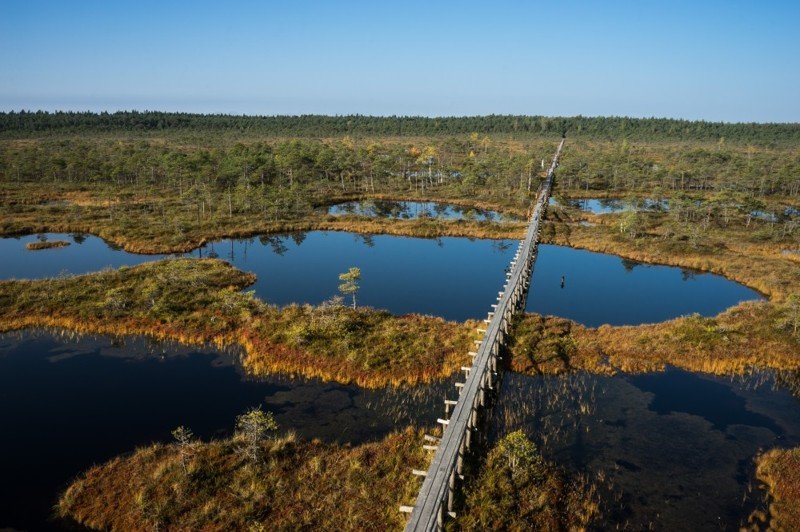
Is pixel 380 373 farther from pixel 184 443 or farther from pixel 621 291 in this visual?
pixel 621 291

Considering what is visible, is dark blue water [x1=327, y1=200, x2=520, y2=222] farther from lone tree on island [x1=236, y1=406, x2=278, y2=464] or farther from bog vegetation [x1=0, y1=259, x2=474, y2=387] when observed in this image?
lone tree on island [x1=236, y1=406, x2=278, y2=464]

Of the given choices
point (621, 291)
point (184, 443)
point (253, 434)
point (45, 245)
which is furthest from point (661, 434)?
point (45, 245)

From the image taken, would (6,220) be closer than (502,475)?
No

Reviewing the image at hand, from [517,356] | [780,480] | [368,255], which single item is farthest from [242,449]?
[368,255]

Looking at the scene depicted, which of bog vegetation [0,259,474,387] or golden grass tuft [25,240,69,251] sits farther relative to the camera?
golden grass tuft [25,240,69,251]

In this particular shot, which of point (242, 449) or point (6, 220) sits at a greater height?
point (6, 220)

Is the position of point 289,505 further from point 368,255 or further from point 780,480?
point 368,255

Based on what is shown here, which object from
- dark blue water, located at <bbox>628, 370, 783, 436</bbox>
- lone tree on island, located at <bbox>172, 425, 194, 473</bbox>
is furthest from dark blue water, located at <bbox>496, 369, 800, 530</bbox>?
lone tree on island, located at <bbox>172, 425, 194, 473</bbox>
